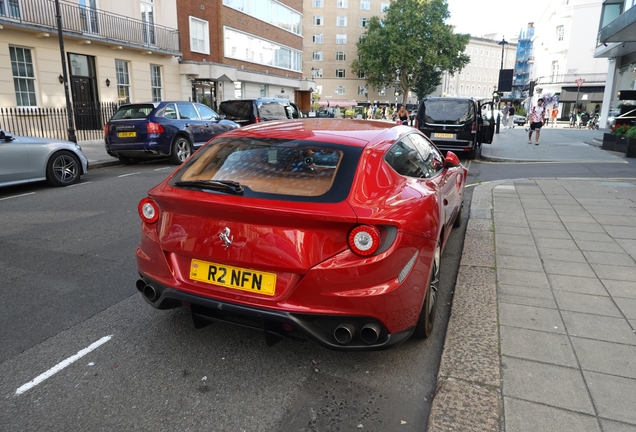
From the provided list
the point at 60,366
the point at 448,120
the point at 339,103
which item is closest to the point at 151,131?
the point at 448,120

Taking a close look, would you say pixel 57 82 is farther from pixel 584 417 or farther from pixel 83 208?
pixel 584 417

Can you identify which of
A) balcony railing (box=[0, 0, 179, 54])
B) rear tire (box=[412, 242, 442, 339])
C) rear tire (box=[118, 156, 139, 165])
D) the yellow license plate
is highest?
balcony railing (box=[0, 0, 179, 54])

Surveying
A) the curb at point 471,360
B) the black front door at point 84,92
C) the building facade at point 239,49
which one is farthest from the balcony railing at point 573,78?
the curb at point 471,360

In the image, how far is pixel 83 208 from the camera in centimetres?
732

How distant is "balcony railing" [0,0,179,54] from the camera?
54.1ft

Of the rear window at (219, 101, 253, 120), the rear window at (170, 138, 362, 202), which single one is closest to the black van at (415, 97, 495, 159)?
the rear window at (219, 101, 253, 120)

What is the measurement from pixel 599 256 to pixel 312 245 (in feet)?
12.8

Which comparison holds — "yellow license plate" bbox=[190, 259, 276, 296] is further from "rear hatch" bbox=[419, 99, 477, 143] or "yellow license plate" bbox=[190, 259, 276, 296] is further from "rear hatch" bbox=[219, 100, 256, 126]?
"rear hatch" bbox=[219, 100, 256, 126]

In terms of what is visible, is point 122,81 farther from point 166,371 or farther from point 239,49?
point 166,371

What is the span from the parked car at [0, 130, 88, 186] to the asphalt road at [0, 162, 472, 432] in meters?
4.58

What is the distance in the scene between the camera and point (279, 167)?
3.07 meters

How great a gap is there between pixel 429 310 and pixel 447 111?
11584 millimetres

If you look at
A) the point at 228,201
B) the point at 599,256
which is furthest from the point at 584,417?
the point at 599,256

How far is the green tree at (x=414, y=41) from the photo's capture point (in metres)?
58.4
